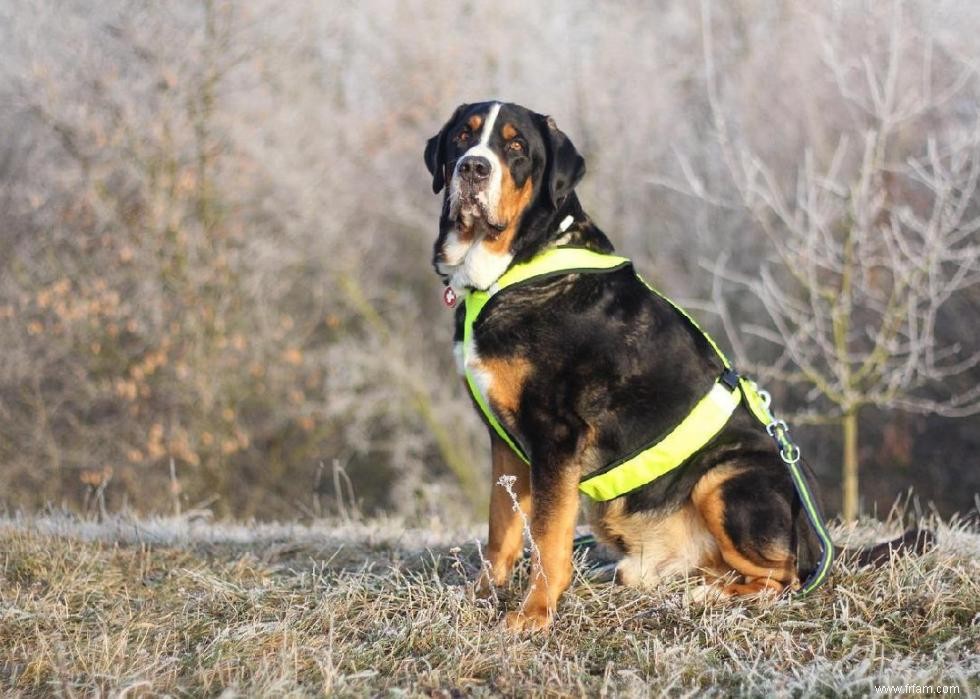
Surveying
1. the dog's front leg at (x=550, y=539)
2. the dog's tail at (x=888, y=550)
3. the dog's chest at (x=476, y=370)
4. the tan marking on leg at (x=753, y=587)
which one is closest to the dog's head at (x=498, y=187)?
the dog's chest at (x=476, y=370)

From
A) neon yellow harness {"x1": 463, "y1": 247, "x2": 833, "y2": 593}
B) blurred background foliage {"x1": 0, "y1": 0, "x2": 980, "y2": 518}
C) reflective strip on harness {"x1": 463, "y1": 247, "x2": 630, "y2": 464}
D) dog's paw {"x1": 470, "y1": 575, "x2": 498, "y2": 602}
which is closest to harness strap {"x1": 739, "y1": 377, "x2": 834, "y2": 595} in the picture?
neon yellow harness {"x1": 463, "y1": 247, "x2": 833, "y2": 593}

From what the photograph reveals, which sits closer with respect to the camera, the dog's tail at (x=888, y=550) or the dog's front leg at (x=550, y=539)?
the dog's front leg at (x=550, y=539)

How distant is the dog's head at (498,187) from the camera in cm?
389

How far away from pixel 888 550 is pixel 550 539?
147 cm

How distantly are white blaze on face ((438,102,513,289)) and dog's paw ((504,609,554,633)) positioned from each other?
127 centimetres

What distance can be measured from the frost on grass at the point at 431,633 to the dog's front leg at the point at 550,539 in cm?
11

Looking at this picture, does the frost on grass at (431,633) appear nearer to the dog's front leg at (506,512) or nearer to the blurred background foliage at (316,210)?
the dog's front leg at (506,512)

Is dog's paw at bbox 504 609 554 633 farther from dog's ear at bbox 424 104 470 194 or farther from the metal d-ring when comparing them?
dog's ear at bbox 424 104 470 194

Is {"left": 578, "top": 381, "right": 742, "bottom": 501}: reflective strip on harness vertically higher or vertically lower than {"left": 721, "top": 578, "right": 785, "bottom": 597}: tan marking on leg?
higher

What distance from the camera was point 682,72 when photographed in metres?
18.8

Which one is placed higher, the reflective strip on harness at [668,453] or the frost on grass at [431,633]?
the reflective strip on harness at [668,453]

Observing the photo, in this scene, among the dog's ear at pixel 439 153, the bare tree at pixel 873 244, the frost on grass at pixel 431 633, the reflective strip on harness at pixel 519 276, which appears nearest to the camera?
the frost on grass at pixel 431 633

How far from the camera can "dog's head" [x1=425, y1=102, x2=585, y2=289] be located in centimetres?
389

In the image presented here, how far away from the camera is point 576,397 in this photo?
3.67m
